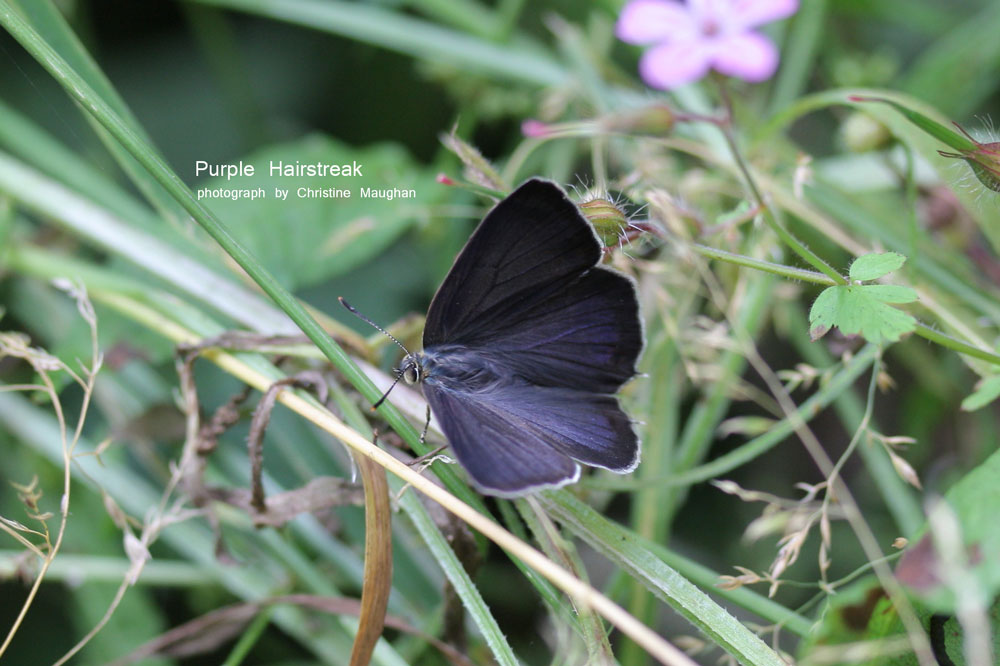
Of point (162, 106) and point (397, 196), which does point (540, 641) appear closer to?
point (397, 196)

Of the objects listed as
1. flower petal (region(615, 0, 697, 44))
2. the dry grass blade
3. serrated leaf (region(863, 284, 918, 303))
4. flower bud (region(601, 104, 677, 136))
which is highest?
flower petal (region(615, 0, 697, 44))

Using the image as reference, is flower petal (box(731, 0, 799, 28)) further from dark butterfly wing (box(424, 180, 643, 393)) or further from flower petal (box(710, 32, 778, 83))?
dark butterfly wing (box(424, 180, 643, 393))

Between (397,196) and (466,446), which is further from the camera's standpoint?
(397,196)

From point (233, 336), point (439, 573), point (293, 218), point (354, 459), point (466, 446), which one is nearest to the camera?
point (466, 446)

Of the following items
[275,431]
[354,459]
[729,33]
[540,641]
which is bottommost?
[540,641]

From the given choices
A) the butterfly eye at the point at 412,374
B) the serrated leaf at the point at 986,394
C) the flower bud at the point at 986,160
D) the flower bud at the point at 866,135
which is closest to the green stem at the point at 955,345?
the serrated leaf at the point at 986,394

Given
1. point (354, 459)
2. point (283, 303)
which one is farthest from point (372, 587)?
point (283, 303)

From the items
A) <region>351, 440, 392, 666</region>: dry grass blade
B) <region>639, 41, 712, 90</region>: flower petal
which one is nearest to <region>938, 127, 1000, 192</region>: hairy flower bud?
<region>639, 41, 712, 90</region>: flower petal
